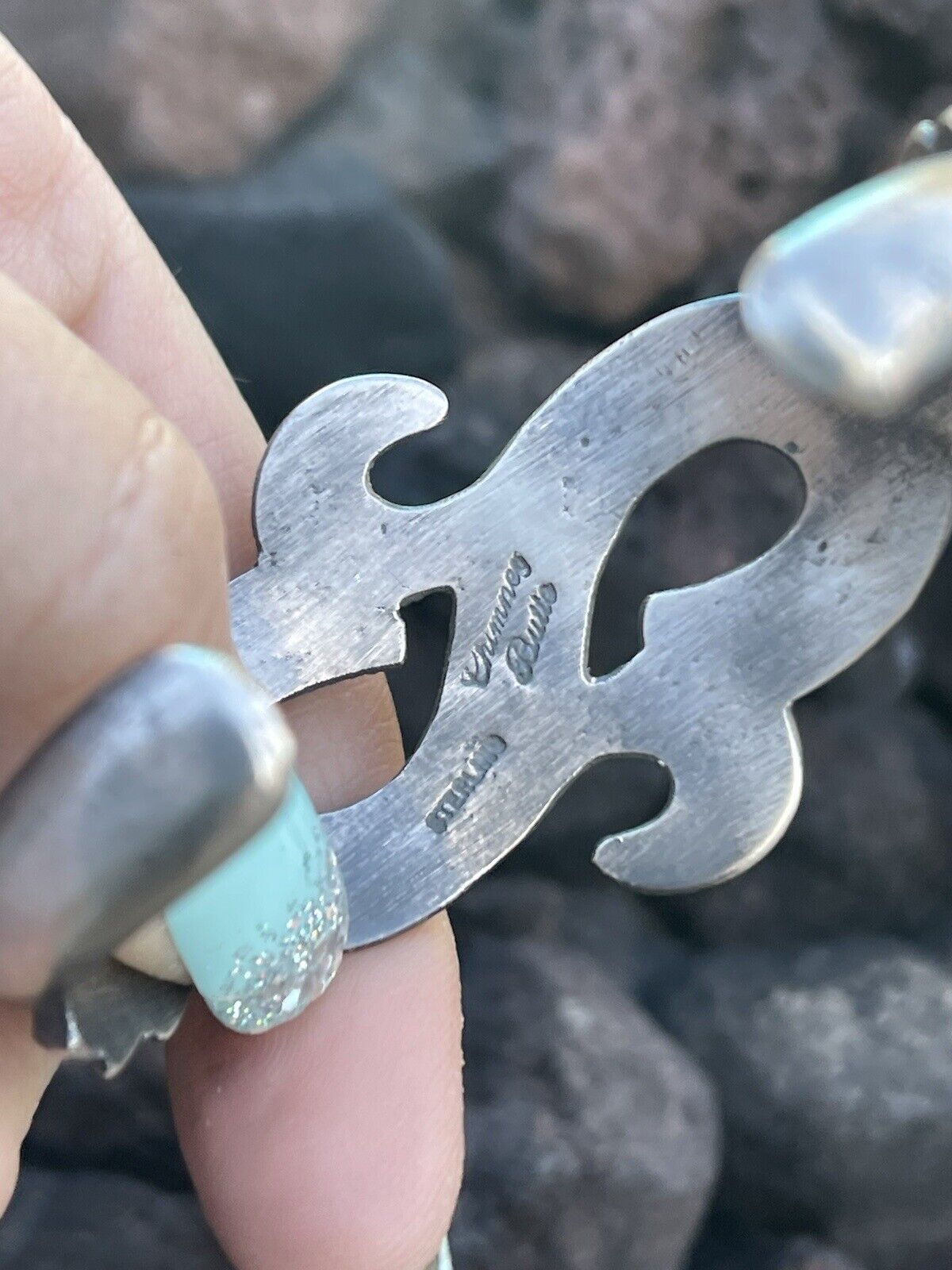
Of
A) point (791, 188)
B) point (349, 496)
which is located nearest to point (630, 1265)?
point (349, 496)

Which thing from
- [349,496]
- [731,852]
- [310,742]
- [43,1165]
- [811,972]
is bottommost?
[811,972]

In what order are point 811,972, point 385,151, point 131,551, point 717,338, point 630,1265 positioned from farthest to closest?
point 385,151
point 811,972
point 630,1265
point 717,338
point 131,551

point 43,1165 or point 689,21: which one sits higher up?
point 689,21

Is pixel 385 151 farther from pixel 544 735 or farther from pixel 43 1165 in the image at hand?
pixel 43 1165

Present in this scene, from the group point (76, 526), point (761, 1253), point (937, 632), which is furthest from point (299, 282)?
point (761, 1253)

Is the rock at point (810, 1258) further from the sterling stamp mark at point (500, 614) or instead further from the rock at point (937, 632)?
the sterling stamp mark at point (500, 614)

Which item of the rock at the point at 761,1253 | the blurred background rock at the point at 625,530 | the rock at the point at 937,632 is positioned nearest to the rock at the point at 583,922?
the blurred background rock at the point at 625,530
